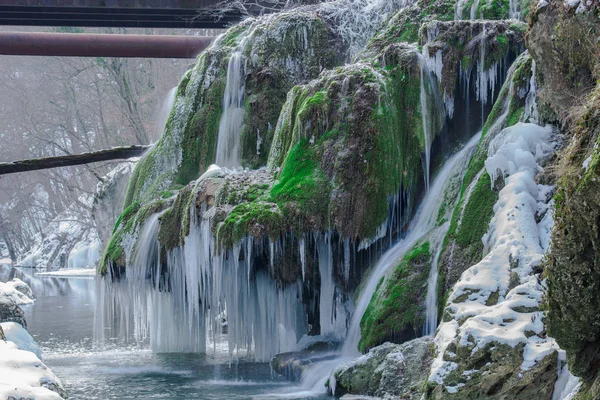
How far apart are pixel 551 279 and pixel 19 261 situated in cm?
5490

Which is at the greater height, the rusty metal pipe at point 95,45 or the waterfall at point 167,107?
the rusty metal pipe at point 95,45

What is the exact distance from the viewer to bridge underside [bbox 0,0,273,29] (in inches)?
682

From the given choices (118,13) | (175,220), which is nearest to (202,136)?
(175,220)

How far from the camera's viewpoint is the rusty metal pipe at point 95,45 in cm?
1867

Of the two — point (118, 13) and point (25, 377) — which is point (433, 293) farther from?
point (118, 13)

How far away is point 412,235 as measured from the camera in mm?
10680

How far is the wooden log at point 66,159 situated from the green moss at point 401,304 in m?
9.09

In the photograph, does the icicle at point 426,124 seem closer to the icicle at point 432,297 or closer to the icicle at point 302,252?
the icicle at point 432,297

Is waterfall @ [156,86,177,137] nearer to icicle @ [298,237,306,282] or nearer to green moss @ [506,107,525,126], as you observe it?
icicle @ [298,237,306,282]

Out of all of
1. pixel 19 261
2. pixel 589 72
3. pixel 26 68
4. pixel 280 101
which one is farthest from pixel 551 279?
pixel 19 261

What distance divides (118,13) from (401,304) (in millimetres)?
11052

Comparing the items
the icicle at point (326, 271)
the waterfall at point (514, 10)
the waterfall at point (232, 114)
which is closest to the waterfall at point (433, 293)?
the icicle at point (326, 271)

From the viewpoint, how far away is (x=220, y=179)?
12219 mm

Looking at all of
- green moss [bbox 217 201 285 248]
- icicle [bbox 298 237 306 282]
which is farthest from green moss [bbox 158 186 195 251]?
icicle [bbox 298 237 306 282]
